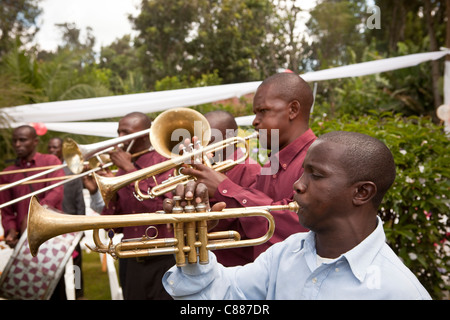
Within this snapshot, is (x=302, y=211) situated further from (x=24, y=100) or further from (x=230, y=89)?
(x=24, y=100)

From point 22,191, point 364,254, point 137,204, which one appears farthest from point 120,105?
point 364,254

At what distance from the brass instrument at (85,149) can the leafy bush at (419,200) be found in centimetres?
252

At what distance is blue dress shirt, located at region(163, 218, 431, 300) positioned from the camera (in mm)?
1545

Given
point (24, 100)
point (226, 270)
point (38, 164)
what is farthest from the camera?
point (24, 100)

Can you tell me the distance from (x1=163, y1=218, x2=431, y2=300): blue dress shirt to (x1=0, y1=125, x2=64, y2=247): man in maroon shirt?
3.28 metres

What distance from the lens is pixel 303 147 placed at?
106 inches

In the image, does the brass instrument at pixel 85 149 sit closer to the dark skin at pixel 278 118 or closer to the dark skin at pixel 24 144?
the dark skin at pixel 24 144

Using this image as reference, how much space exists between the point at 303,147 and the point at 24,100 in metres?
9.69

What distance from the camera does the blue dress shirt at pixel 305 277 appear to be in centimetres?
154

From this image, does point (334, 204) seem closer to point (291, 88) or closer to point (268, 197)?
point (268, 197)

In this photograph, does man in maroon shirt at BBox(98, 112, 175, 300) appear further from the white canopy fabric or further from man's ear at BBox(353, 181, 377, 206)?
the white canopy fabric

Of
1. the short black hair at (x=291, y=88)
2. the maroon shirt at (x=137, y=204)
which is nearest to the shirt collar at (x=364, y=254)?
the short black hair at (x=291, y=88)

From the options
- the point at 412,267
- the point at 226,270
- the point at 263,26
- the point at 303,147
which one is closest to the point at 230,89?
the point at 412,267

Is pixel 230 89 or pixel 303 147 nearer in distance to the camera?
pixel 303 147
